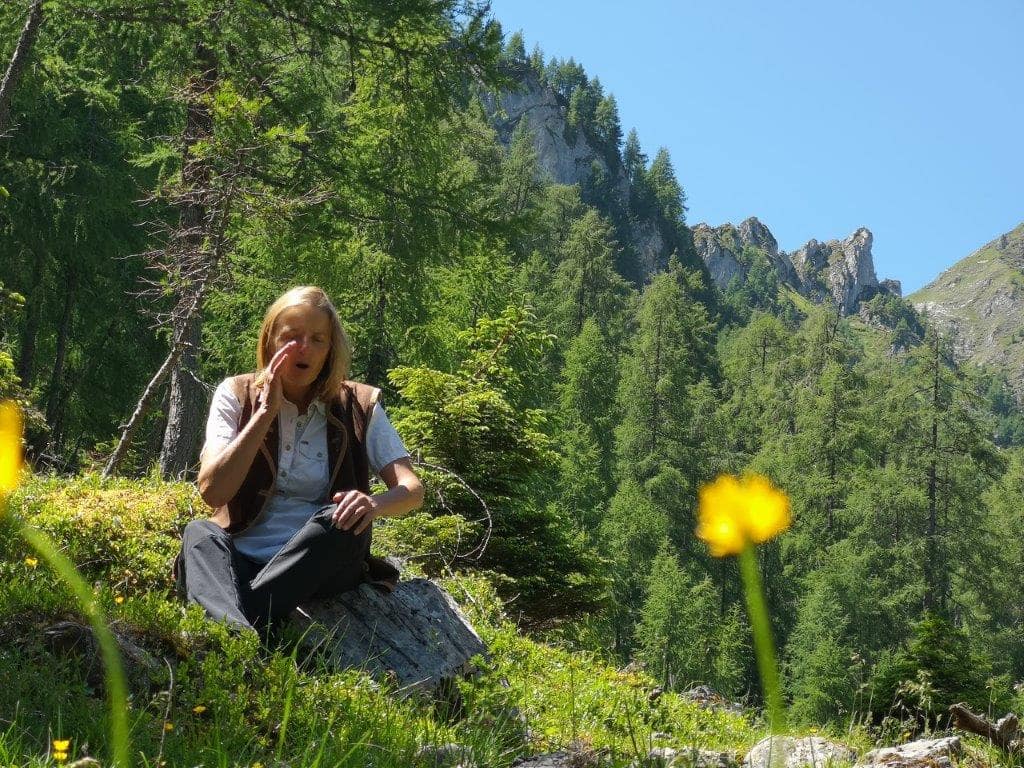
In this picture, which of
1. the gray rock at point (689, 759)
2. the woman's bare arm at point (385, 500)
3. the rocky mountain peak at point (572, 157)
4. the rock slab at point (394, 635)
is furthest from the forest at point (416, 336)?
the rocky mountain peak at point (572, 157)

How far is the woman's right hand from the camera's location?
358 centimetres

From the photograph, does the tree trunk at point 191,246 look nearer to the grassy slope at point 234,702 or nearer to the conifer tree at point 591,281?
the grassy slope at point 234,702

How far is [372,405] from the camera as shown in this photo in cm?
405

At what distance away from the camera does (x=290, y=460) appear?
3877 millimetres

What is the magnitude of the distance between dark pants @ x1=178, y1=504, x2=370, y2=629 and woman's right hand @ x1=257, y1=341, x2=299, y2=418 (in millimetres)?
401

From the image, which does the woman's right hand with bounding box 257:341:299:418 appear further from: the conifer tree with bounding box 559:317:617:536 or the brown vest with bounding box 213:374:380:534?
the conifer tree with bounding box 559:317:617:536

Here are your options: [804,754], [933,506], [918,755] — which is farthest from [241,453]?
[933,506]

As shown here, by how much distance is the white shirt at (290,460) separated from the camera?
3.76m

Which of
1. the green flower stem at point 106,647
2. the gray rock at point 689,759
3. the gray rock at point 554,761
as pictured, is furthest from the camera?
the gray rock at point 554,761

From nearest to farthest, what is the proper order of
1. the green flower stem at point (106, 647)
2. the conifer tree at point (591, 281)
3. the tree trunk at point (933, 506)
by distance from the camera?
1. the green flower stem at point (106, 647)
2. the tree trunk at point (933, 506)
3. the conifer tree at point (591, 281)

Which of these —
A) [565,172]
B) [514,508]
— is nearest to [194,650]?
[514,508]

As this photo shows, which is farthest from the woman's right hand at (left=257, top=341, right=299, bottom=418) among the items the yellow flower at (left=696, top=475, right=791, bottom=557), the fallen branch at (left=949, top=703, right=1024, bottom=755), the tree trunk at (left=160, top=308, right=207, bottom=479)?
the tree trunk at (left=160, top=308, right=207, bottom=479)

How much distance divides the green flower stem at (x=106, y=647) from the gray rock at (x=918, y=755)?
2.07 metres

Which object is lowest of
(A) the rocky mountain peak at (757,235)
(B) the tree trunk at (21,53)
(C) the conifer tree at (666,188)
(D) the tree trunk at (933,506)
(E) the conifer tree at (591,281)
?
(D) the tree trunk at (933,506)
